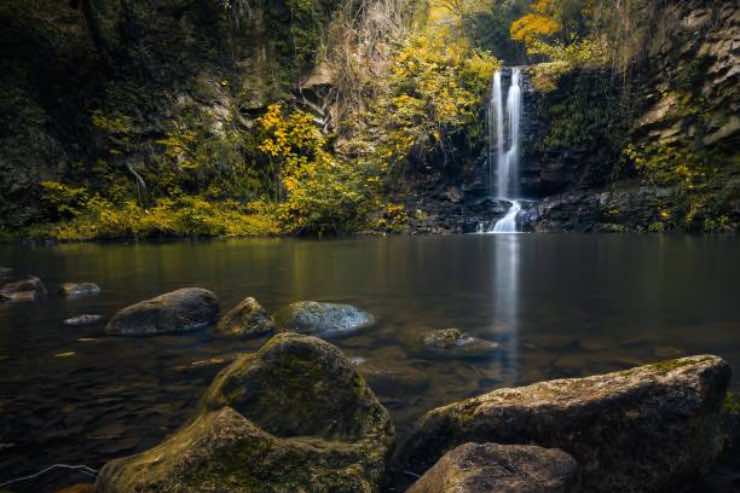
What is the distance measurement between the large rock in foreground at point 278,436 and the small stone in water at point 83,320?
3.66 m

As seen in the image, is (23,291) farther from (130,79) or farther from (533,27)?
(533,27)

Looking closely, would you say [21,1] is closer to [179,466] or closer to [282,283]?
[282,283]

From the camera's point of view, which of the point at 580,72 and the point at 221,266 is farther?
the point at 580,72

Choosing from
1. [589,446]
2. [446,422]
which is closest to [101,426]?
[446,422]

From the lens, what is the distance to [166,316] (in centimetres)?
507

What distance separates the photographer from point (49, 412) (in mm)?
2969

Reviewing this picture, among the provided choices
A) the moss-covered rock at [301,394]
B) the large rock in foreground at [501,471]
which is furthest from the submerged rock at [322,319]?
the large rock in foreground at [501,471]

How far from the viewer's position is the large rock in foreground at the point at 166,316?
4.95 metres

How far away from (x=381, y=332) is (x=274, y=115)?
2019 cm

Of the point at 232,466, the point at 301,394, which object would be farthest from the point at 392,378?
the point at 232,466

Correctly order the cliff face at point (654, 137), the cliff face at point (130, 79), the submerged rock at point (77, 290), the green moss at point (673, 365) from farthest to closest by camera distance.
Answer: the cliff face at point (130, 79) → the cliff face at point (654, 137) → the submerged rock at point (77, 290) → the green moss at point (673, 365)

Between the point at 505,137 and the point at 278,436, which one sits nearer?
the point at 278,436

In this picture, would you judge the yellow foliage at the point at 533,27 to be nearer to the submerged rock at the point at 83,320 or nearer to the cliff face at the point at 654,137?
the cliff face at the point at 654,137

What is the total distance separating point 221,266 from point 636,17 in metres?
19.4
